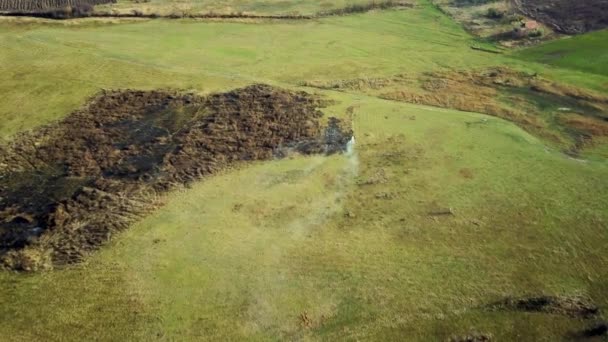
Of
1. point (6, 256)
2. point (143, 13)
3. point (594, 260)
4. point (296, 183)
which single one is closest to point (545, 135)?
point (594, 260)

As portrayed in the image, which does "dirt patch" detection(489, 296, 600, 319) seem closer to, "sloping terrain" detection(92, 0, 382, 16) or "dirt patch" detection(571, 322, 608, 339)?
"dirt patch" detection(571, 322, 608, 339)

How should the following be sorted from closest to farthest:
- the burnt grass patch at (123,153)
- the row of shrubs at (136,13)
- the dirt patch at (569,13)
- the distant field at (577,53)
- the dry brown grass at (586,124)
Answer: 1. the burnt grass patch at (123,153)
2. the dry brown grass at (586,124)
3. the distant field at (577,53)
4. the row of shrubs at (136,13)
5. the dirt patch at (569,13)

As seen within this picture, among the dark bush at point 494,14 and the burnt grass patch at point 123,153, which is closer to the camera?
the burnt grass patch at point 123,153

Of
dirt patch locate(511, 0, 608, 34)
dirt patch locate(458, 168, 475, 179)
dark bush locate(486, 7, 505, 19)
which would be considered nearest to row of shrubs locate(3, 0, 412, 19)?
dark bush locate(486, 7, 505, 19)

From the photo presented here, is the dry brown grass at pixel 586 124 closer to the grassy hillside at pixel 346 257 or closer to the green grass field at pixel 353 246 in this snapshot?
the green grass field at pixel 353 246

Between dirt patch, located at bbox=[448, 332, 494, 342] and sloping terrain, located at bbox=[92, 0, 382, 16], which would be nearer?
dirt patch, located at bbox=[448, 332, 494, 342]

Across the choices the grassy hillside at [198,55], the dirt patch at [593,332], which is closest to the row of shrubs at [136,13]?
the grassy hillside at [198,55]
